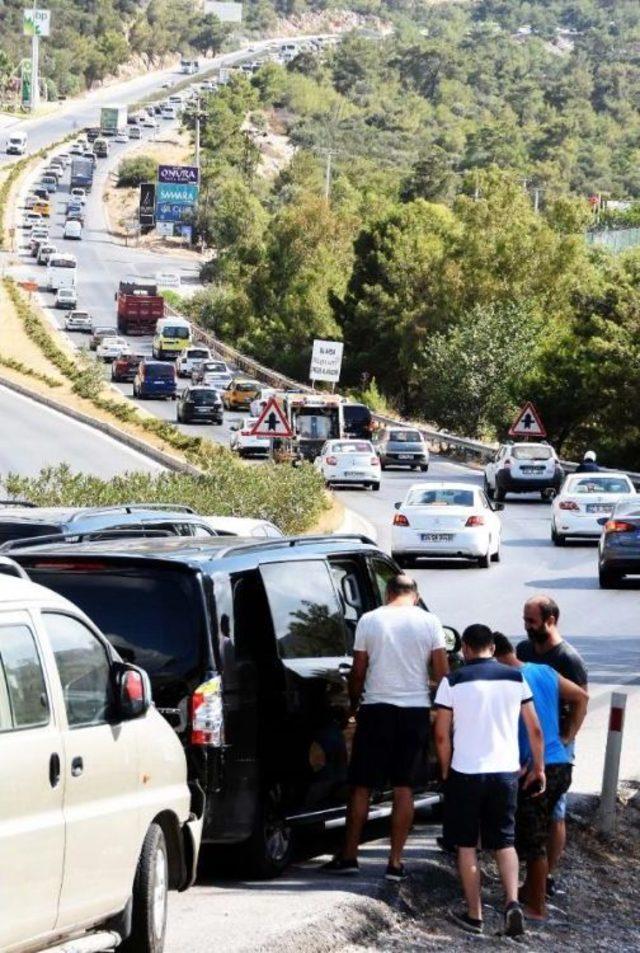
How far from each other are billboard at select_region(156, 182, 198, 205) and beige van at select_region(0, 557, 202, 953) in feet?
524

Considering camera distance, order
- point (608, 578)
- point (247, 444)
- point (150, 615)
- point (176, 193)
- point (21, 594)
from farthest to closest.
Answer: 1. point (176, 193)
2. point (247, 444)
3. point (608, 578)
4. point (150, 615)
5. point (21, 594)

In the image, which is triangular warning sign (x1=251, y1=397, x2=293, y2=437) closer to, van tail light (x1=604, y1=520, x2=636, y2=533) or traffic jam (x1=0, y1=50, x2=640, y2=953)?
van tail light (x1=604, y1=520, x2=636, y2=533)

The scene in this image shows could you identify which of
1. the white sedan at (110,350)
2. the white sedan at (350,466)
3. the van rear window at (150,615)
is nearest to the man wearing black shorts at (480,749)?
the van rear window at (150,615)

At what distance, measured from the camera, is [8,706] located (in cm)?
737

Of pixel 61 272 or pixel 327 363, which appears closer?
pixel 327 363

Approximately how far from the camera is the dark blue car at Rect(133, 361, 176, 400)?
84875 mm

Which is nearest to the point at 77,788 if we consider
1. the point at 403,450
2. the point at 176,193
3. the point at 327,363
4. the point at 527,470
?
the point at 527,470

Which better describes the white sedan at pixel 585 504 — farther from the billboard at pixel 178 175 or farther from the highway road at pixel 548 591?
the billboard at pixel 178 175

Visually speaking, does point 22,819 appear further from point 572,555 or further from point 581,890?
point 572,555

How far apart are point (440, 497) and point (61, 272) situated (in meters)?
102

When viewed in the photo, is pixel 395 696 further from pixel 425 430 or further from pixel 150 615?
pixel 425 430

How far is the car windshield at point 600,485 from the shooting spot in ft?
129

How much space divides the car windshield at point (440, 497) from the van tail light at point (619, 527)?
4.16 metres

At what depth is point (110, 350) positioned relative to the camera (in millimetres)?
99750
